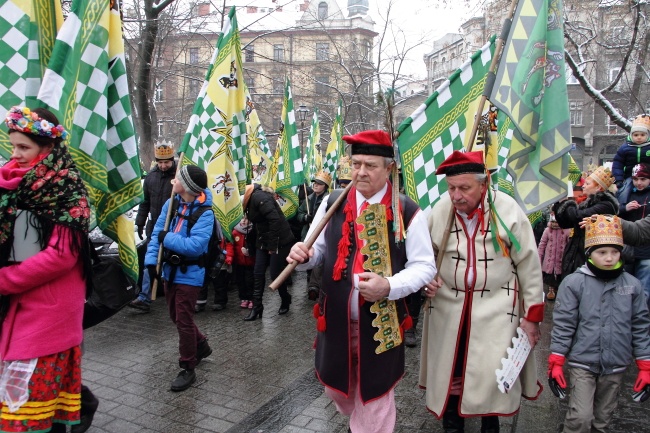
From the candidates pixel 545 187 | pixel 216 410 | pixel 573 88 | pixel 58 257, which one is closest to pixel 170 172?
pixel 216 410

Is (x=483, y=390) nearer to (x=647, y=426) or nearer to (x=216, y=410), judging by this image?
(x=647, y=426)

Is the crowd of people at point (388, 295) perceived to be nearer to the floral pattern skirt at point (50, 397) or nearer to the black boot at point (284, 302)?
the floral pattern skirt at point (50, 397)

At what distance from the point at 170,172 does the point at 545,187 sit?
5.07 meters

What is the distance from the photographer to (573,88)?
3947 cm

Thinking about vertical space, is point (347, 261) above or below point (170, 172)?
below

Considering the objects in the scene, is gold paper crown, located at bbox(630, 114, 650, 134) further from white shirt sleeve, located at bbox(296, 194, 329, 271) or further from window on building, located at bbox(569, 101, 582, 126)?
window on building, located at bbox(569, 101, 582, 126)

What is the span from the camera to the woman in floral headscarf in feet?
9.77

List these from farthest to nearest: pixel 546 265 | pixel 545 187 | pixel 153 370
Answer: pixel 546 265
pixel 153 370
pixel 545 187

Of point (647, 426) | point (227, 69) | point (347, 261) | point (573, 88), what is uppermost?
point (573, 88)

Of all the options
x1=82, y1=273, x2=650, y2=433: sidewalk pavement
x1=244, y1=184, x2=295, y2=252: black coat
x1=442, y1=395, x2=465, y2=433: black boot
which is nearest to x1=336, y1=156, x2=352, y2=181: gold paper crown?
x1=244, y1=184, x2=295, y2=252: black coat

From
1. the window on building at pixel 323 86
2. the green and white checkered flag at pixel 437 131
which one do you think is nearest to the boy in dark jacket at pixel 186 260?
the green and white checkered flag at pixel 437 131

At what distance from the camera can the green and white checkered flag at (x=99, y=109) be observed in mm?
3561

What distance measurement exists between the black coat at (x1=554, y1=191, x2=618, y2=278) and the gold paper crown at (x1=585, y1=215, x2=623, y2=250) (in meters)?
1.89

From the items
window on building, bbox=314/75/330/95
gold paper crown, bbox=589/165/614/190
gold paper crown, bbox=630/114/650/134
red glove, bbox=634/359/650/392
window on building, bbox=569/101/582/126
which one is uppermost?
window on building, bbox=314/75/330/95
